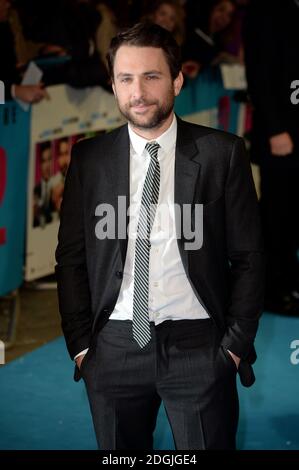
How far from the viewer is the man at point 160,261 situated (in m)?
3.11

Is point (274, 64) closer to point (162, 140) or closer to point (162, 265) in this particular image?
point (162, 140)

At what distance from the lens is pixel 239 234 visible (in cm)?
319

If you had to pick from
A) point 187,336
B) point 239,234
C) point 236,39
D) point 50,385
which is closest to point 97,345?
point 187,336

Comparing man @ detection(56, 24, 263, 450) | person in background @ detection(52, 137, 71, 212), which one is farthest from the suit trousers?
person in background @ detection(52, 137, 71, 212)

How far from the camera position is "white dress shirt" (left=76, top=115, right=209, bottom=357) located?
10.3 ft

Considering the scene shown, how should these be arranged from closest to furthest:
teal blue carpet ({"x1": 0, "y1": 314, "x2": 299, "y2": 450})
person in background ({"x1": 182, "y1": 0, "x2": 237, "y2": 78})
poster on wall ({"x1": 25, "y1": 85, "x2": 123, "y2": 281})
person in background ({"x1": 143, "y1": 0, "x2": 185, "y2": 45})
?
teal blue carpet ({"x1": 0, "y1": 314, "x2": 299, "y2": 450}) < poster on wall ({"x1": 25, "y1": 85, "x2": 123, "y2": 281}) < person in background ({"x1": 143, "y1": 0, "x2": 185, "y2": 45}) < person in background ({"x1": 182, "y1": 0, "x2": 237, "y2": 78})

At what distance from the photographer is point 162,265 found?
10.3ft

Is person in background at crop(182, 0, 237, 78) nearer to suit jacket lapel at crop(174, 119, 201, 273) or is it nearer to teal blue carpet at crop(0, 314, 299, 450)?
teal blue carpet at crop(0, 314, 299, 450)

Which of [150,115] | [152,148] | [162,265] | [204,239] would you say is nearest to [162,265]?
[162,265]

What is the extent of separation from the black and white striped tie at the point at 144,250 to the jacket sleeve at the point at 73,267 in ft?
0.78

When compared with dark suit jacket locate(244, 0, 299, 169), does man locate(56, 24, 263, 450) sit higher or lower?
lower

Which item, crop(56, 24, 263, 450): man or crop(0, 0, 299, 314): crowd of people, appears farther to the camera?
crop(0, 0, 299, 314): crowd of people

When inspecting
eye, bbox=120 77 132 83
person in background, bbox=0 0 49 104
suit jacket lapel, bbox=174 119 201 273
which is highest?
person in background, bbox=0 0 49 104
